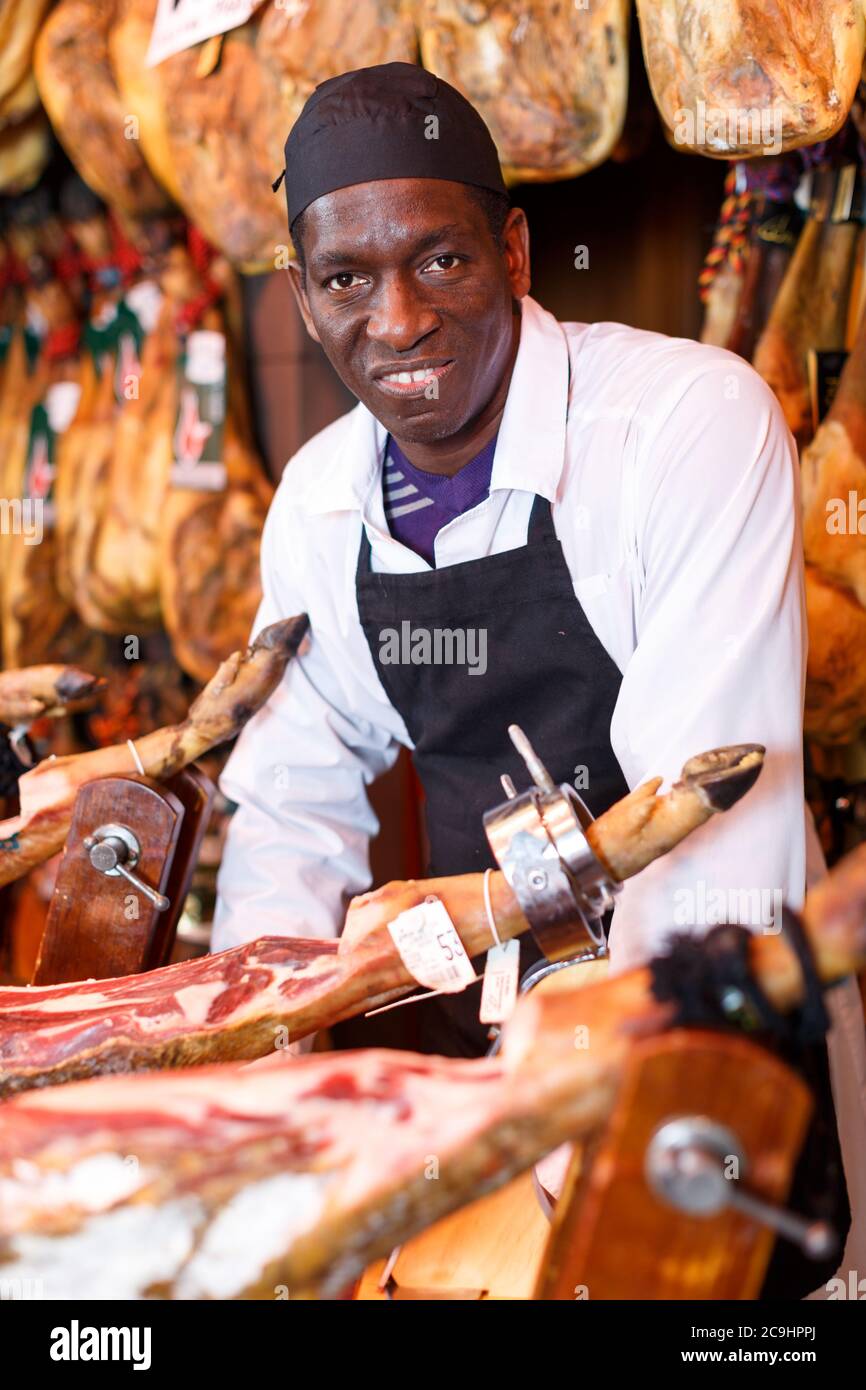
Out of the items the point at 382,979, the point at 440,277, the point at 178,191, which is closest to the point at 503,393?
the point at 440,277

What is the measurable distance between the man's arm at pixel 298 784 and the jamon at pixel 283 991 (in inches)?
25.6

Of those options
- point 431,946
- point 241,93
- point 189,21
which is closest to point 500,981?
point 431,946

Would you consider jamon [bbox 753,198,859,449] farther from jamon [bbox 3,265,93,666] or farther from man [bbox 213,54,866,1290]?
jamon [bbox 3,265,93,666]

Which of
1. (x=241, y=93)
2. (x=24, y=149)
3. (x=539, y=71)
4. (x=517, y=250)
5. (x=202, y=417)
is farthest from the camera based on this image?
(x=24, y=149)

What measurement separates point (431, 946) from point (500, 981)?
301 millimetres

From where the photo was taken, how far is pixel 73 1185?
3.48ft

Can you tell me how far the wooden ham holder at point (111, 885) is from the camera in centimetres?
180

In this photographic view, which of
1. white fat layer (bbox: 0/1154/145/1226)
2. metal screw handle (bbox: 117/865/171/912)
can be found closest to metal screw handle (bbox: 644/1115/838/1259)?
white fat layer (bbox: 0/1154/145/1226)

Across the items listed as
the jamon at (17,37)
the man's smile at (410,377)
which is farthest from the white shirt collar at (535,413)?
the jamon at (17,37)

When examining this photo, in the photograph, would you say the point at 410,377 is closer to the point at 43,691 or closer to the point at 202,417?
the point at 43,691

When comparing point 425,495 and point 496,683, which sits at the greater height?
point 425,495

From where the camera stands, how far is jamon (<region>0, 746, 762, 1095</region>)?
1.34 metres
